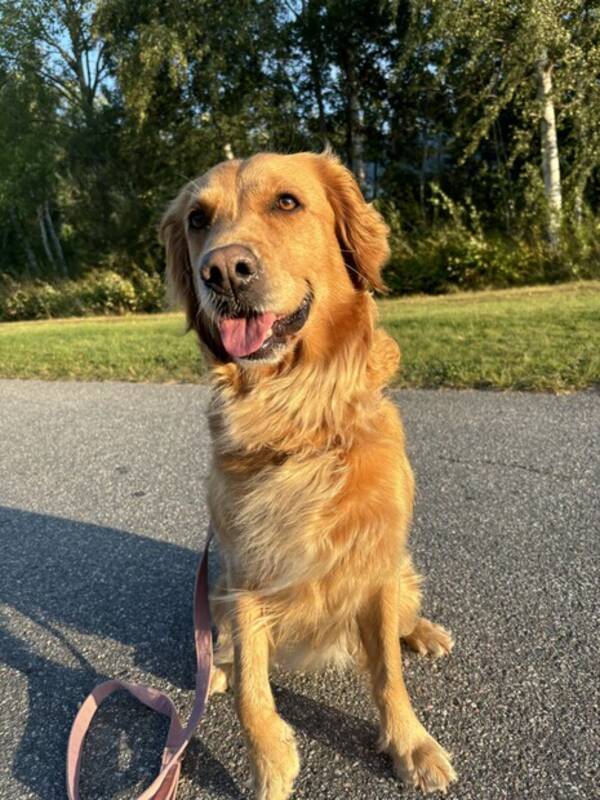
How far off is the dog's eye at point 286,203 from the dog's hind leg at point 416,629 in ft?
4.82

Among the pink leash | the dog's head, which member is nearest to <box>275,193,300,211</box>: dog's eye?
the dog's head

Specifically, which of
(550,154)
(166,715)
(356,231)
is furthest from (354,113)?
(166,715)

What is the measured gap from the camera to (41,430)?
5.74 metres

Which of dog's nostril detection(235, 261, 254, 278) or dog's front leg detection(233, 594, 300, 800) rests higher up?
dog's nostril detection(235, 261, 254, 278)

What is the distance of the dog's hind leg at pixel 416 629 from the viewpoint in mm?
2273

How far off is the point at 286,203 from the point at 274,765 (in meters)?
1.97

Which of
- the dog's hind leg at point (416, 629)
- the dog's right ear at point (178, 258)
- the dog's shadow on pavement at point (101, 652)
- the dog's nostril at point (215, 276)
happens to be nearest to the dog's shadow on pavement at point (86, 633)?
the dog's shadow on pavement at point (101, 652)

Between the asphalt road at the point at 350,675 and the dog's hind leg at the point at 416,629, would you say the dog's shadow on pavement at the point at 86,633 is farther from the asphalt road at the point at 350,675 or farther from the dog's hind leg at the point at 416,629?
the dog's hind leg at the point at 416,629

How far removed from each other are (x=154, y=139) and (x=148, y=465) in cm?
1553

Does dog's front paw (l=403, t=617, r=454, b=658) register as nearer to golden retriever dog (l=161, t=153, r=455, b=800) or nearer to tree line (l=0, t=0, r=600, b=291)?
golden retriever dog (l=161, t=153, r=455, b=800)

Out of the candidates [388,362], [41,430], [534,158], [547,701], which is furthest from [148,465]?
[534,158]

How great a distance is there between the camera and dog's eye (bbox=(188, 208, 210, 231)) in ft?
7.54

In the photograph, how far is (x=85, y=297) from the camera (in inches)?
712

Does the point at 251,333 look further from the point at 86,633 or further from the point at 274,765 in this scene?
the point at 86,633
